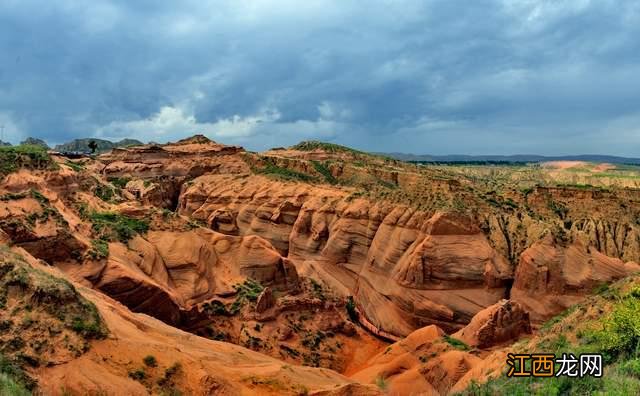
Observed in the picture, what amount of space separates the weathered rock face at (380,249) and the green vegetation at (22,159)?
22.2 metres

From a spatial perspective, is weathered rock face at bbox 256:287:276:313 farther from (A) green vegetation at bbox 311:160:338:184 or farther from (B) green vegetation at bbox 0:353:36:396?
(A) green vegetation at bbox 311:160:338:184

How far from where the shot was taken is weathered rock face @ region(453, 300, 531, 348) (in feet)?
91.7

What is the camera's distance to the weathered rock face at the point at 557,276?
36.3m

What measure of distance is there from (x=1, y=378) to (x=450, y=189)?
42736 millimetres

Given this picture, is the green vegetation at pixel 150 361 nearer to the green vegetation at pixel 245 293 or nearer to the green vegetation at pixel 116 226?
the green vegetation at pixel 245 293

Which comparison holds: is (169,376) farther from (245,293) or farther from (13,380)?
(245,293)

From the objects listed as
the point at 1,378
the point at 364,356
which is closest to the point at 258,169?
the point at 364,356

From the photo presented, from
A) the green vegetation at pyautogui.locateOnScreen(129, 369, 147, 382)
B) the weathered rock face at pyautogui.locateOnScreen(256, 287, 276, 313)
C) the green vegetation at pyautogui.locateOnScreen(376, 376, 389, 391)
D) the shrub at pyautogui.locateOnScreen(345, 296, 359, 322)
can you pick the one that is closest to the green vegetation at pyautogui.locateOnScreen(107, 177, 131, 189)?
the shrub at pyautogui.locateOnScreen(345, 296, 359, 322)

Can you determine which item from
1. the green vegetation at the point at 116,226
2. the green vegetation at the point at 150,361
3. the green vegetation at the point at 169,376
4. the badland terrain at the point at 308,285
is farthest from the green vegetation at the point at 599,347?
the green vegetation at the point at 116,226

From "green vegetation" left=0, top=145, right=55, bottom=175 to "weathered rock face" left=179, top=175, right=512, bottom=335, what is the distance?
72.7 feet

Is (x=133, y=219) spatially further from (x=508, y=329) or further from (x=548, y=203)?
(x=548, y=203)

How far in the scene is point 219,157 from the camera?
7169 cm

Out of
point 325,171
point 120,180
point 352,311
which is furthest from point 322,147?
point 352,311

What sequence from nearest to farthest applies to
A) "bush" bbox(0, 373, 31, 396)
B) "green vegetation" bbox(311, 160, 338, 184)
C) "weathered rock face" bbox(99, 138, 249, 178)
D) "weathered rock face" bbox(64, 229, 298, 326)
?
"bush" bbox(0, 373, 31, 396), "weathered rock face" bbox(64, 229, 298, 326), "green vegetation" bbox(311, 160, 338, 184), "weathered rock face" bbox(99, 138, 249, 178)
